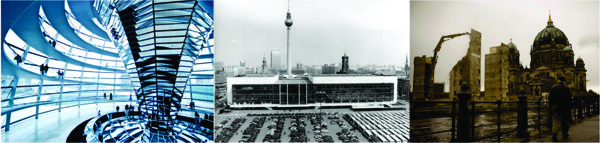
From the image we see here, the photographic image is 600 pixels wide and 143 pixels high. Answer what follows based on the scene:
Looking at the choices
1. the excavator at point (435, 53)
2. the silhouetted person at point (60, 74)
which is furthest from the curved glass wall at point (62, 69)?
the excavator at point (435, 53)

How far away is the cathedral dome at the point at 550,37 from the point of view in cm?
311

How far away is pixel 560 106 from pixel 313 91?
281 centimetres

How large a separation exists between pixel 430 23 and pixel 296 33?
1.67 meters

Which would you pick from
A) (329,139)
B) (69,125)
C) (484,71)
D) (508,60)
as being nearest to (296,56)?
(329,139)

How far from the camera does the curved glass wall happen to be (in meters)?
A: 3.03

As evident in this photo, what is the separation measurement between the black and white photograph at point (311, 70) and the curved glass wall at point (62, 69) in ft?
1.30

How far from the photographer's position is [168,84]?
11.1 feet

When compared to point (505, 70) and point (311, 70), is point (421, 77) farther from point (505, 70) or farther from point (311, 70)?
point (311, 70)

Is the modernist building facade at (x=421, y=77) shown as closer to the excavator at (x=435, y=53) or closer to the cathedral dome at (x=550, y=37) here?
the excavator at (x=435, y=53)

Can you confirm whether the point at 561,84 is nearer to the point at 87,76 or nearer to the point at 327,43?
the point at 327,43

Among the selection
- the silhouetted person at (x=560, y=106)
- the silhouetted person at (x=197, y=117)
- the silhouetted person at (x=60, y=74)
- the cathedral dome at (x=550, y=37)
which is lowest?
the silhouetted person at (x=197, y=117)

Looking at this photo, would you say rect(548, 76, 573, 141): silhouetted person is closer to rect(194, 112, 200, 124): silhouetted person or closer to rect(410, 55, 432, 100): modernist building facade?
rect(410, 55, 432, 100): modernist building facade

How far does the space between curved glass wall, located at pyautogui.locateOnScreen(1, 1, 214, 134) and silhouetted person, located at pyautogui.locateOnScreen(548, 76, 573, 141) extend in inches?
155

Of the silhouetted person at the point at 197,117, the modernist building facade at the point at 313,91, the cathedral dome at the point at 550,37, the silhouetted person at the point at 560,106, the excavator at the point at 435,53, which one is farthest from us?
the modernist building facade at the point at 313,91
